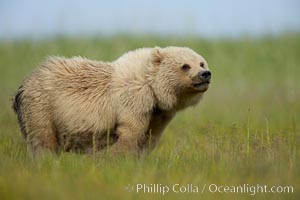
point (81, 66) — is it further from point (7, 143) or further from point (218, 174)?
point (218, 174)

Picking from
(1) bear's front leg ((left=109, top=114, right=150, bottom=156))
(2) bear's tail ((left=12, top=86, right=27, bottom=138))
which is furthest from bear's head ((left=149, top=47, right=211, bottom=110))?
(2) bear's tail ((left=12, top=86, right=27, bottom=138))

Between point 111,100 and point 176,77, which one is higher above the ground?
point 176,77

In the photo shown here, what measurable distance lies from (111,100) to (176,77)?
800 millimetres

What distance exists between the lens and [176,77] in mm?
7598

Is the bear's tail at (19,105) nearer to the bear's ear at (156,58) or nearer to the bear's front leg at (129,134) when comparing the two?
the bear's front leg at (129,134)

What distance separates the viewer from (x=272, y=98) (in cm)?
1574

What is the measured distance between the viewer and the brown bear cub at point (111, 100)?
24.7 feet

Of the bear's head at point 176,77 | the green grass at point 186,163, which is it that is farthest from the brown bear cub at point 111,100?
the green grass at point 186,163

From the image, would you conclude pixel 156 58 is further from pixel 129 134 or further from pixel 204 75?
pixel 129 134

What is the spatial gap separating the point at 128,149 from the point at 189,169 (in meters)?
0.90

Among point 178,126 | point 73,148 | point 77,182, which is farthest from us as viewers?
point 178,126

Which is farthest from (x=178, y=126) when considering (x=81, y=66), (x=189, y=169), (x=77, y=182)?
(x=77, y=182)

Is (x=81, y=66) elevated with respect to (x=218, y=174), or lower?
elevated

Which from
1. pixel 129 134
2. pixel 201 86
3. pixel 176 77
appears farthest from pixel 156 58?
pixel 129 134
